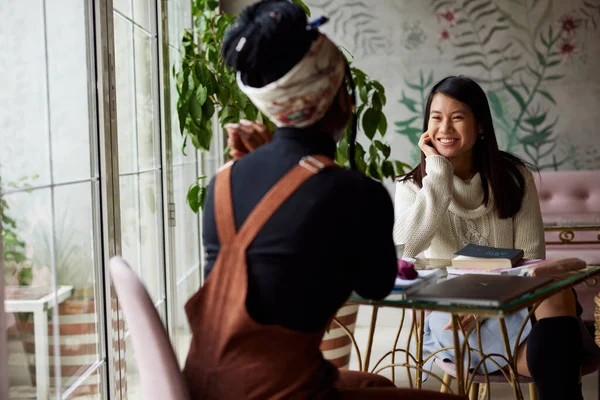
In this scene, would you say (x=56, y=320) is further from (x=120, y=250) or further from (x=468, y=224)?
(x=468, y=224)

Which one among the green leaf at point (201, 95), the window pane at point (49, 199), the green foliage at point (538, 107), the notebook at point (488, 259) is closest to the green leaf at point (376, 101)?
the green leaf at point (201, 95)

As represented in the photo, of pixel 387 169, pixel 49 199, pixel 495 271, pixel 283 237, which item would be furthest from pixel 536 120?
pixel 283 237

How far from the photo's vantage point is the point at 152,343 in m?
1.45

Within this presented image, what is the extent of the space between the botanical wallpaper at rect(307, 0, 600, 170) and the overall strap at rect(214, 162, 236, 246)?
384 centimetres

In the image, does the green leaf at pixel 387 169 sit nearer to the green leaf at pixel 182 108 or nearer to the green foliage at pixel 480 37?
the green leaf at pixel 182 108

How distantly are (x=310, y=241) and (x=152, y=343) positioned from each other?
331mm

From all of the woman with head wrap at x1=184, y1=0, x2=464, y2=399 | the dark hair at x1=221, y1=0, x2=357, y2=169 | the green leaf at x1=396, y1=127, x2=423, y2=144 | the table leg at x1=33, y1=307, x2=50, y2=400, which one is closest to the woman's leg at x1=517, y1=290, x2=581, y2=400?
the woman with head wrap at x1=184, y1=0, x2=464, y2=399

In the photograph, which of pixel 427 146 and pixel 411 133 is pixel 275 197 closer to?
pixel 427 146

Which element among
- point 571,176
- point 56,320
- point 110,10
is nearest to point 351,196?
point 56,320

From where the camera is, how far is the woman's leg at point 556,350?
2.11 metres

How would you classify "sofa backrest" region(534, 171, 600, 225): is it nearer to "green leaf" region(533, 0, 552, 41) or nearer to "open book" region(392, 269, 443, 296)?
"green leaf" region(533, 0, 552, 41)

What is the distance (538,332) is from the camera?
2.26 meters

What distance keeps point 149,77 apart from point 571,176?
2.92 metres

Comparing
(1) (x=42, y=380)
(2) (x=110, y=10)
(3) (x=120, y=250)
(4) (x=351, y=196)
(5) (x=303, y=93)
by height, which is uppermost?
(2) (x=110, y=10)
